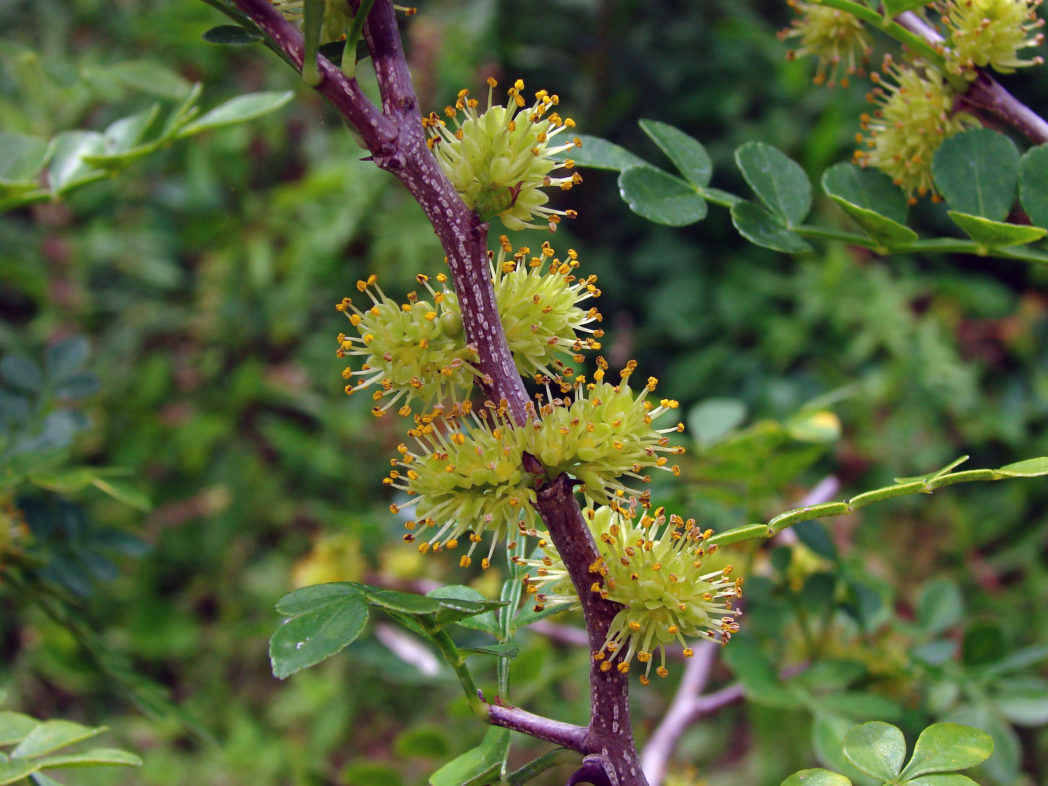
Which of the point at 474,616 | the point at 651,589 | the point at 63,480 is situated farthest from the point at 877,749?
the point at 63,480

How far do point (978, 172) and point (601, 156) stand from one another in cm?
34

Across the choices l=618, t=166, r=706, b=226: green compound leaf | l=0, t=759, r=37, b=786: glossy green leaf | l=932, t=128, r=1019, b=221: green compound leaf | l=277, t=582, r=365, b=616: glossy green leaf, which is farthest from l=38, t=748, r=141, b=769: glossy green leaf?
l=932, t=128, r=1019, b=221: green compound leaf

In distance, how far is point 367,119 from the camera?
61 cm

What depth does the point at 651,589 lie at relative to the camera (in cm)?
67

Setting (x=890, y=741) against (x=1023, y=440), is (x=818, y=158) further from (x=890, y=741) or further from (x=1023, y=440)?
(x=890, y=741)

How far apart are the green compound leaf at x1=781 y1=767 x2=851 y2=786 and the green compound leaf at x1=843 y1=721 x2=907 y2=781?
21 millimetres

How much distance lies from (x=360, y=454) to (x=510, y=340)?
1802 mm

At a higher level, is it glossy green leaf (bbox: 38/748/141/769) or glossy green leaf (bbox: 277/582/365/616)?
glossy green leaf (bbox: 277/582/365/616)

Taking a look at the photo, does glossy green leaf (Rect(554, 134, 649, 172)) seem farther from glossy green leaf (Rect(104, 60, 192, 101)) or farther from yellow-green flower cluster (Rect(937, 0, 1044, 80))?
glossy green leaf (Rect(104, 60, 192, 101))

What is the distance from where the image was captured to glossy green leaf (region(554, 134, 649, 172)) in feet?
2.69

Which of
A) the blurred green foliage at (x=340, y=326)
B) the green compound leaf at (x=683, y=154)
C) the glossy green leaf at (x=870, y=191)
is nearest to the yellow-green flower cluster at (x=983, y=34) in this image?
the glossy green leaf at (x=870, y=191)

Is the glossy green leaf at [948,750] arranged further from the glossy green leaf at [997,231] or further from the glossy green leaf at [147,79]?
the glossy green leaf at [147,79]

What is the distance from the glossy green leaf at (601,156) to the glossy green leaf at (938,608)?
2.75 feet

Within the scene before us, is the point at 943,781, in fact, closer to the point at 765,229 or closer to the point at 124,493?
the point at 765,229
